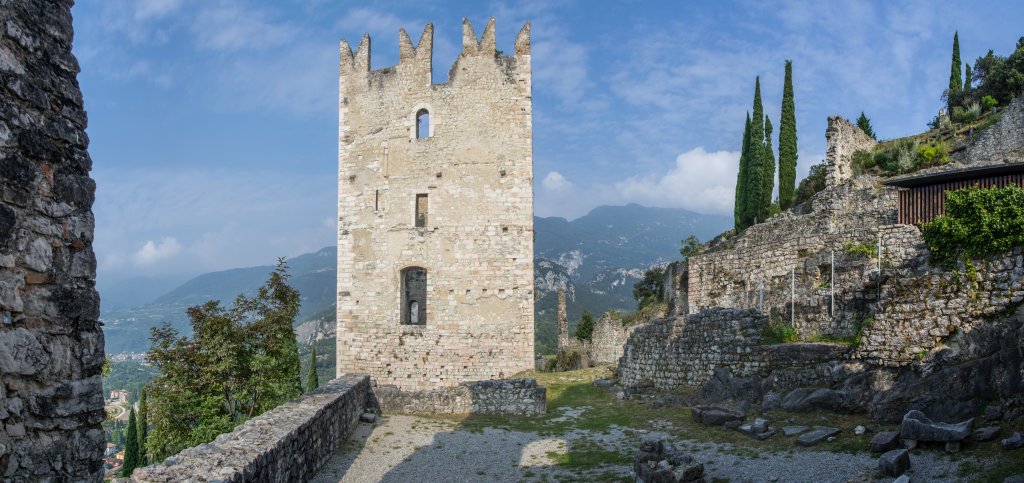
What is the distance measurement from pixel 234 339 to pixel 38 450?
48.5 feet

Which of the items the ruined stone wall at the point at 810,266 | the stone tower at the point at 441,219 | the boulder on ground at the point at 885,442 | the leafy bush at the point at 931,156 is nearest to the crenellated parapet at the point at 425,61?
the stone tower at the point at 441,219

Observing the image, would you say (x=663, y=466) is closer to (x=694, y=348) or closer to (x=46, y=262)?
(x=694, y=348)

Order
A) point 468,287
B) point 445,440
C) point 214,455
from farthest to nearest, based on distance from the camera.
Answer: point 468,287, point 445,440, point 214,455

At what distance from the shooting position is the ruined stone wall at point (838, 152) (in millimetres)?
31516

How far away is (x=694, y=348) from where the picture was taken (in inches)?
706

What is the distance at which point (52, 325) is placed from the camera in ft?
14.5

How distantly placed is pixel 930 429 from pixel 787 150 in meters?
33.8

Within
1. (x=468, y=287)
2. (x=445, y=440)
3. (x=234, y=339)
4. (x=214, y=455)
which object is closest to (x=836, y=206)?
(x=468, y=287)

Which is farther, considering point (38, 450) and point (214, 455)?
point (214, 455)

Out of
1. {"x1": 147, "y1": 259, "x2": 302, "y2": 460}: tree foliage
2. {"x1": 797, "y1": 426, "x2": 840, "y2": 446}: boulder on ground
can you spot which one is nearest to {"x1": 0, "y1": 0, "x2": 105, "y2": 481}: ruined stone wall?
{"x1": 797, "y1": 426, "x2": 840, "y2": 446}: boulder on ground

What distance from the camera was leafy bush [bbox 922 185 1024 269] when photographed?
1114cm

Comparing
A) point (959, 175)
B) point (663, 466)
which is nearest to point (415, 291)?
point (663, 466)

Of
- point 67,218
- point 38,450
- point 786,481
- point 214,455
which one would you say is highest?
point 67,218

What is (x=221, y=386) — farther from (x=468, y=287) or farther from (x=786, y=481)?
(x=786, y=481)
